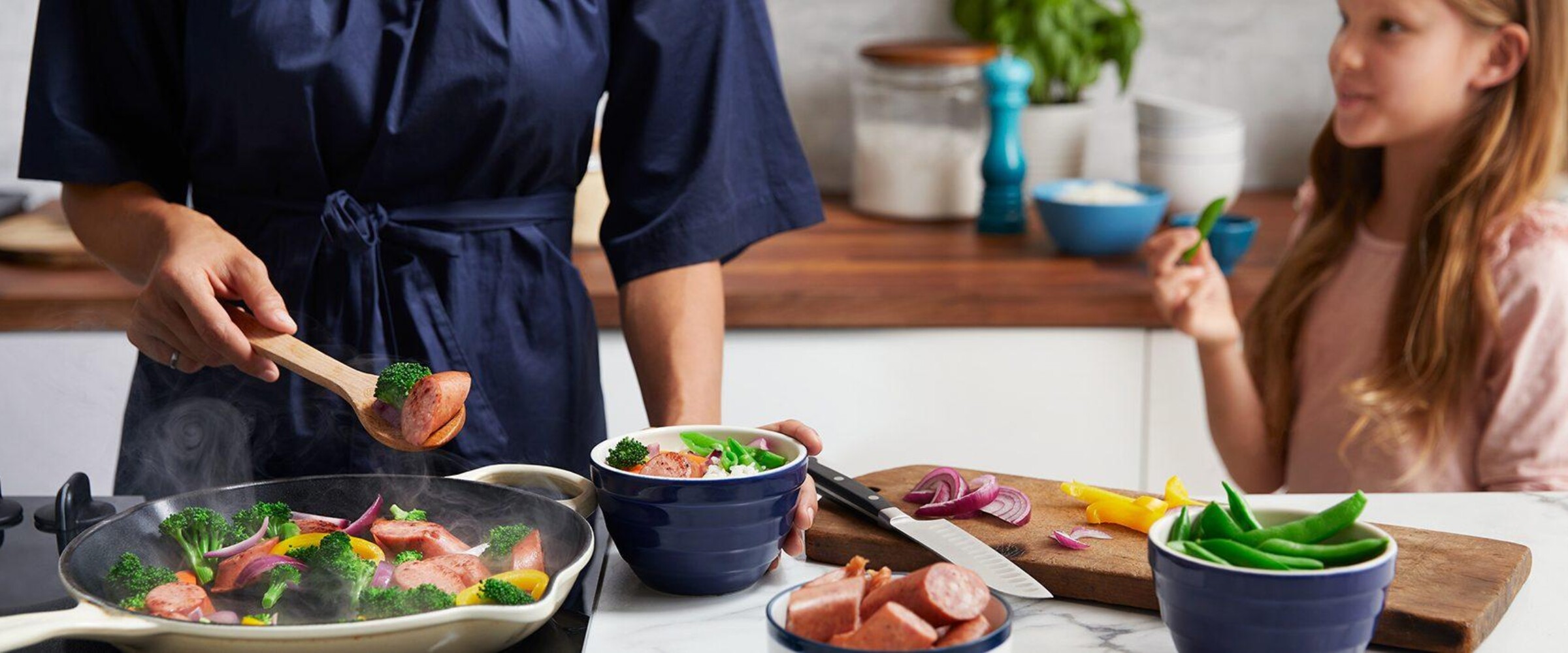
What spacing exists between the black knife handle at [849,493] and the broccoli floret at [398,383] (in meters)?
0.28

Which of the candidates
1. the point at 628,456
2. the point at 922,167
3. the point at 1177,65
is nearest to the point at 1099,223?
the point at 922,167

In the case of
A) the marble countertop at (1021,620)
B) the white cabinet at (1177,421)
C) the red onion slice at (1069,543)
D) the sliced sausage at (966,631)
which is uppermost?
the sliced sausage at (966,631)

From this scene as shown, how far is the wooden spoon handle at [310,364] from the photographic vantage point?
1012 mm

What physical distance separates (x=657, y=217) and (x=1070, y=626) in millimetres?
646

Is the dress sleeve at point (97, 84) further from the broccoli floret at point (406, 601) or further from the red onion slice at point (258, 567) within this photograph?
the broccoli floret at point (406, 601)

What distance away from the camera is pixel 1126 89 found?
2848 millimetres

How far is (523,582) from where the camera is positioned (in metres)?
0.88

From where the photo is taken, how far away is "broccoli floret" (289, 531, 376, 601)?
875mm

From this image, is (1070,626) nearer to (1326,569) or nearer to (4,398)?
(1326,569)

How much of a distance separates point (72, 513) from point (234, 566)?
23cm

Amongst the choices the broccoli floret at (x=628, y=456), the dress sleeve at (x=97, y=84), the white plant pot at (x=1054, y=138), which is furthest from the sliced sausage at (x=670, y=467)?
the white plant pot at (x=1054, y=138)

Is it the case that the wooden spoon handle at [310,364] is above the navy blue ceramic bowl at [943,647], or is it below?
above

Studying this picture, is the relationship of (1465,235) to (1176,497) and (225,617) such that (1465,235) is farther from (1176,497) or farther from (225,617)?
(225,617)

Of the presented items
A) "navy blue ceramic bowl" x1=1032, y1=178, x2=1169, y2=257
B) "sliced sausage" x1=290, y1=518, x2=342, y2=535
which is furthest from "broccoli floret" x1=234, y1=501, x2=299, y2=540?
"navy blue ceramic bowl" x1=1032, y1=178, x2=1169, y2=257
